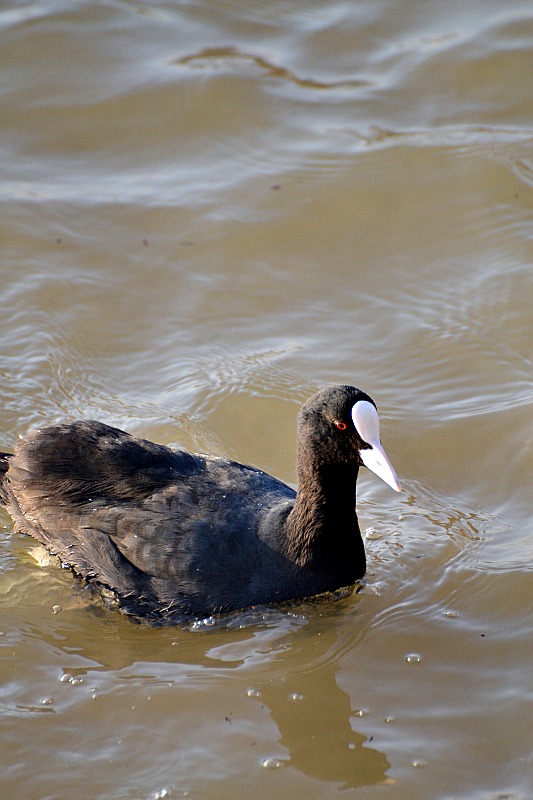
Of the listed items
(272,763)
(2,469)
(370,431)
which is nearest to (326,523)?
(370,431)

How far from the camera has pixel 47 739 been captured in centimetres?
373

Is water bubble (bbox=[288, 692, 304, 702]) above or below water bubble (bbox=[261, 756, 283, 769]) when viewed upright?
above

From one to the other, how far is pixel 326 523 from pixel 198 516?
555 mm

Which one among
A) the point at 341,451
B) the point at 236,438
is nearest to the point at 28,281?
the point at 236,438

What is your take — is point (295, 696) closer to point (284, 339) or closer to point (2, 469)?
point (2, 469)

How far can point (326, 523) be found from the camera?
4379 millimetres

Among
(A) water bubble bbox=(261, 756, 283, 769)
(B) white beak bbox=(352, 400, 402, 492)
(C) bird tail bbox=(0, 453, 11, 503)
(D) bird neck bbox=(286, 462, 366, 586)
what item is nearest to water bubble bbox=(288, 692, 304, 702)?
(A) water bubble bbox=(261, 756, 283, 769)

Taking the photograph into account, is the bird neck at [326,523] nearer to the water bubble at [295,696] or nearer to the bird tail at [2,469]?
the water bubble at [295,696]

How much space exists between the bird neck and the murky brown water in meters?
0.21

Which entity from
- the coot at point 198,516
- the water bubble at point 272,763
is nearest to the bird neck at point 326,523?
the coot at point 198,516

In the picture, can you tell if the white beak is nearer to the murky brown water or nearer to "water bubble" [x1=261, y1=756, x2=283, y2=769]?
the murky brown water

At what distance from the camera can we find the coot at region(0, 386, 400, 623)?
14.1ft

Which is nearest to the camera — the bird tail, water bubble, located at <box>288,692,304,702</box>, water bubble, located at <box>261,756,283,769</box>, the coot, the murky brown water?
water bubble, located at <box>261,756,283,769</box>

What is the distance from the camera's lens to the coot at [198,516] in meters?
4.30
